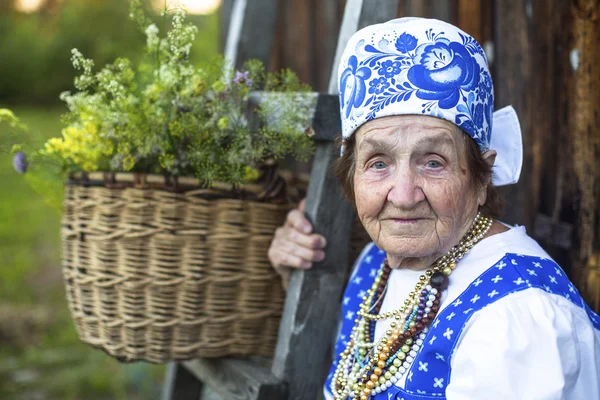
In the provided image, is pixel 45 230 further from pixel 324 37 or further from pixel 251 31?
pixel 251 31

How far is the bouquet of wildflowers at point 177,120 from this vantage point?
190cm

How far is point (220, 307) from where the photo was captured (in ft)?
6.64

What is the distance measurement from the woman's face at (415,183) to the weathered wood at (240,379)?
2.14 ft

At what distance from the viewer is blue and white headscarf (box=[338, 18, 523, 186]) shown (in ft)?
5.00

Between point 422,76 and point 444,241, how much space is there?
391 millimetres

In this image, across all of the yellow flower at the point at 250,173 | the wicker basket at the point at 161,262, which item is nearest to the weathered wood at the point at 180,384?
the wicker basket at the point at 161,262

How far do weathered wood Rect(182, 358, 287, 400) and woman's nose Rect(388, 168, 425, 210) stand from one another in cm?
78

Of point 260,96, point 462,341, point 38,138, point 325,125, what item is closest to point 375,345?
point 462,341

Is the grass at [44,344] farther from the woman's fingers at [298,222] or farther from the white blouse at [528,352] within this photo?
the white blouse at [528,352]

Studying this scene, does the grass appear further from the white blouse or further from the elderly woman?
the white blouse

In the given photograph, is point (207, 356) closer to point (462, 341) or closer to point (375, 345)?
point (375, 345)

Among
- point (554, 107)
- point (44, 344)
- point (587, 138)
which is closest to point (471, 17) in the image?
point (554, 107)

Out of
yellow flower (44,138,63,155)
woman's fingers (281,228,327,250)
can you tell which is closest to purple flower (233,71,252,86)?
woman's fingers (281,228,327,250)

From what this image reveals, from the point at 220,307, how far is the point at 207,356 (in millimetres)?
175
